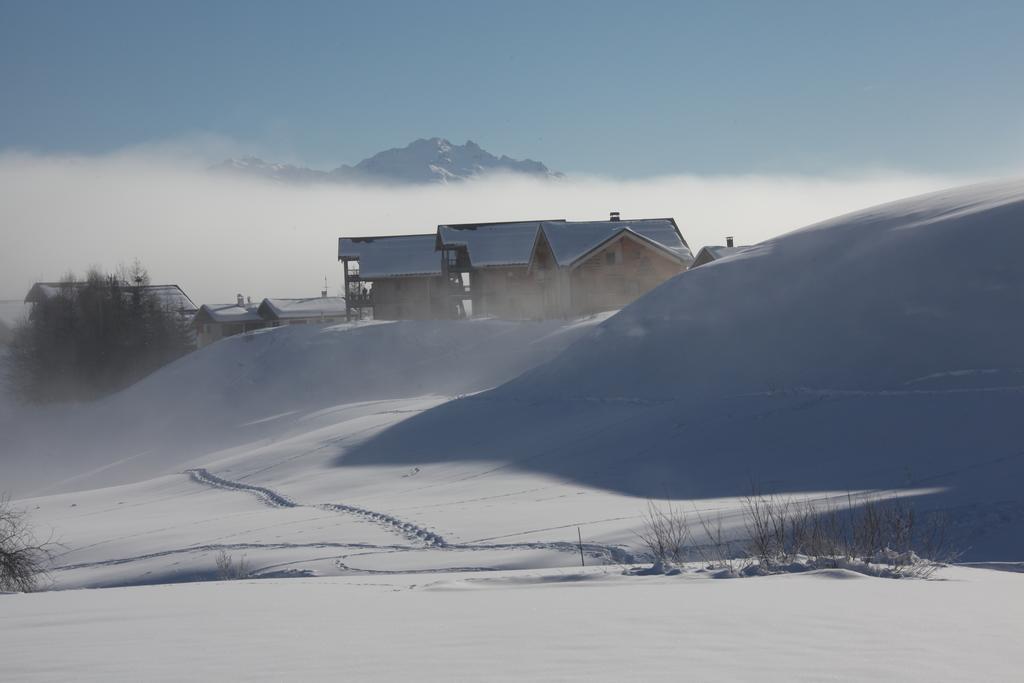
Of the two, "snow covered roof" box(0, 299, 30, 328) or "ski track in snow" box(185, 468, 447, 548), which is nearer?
"ski track in snow" box(185, 468, 447, 548)

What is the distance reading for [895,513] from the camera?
10.7 m

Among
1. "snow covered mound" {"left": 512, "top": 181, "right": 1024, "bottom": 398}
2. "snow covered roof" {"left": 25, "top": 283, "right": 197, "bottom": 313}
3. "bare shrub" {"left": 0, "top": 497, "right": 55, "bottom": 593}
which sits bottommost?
"bare shrub" {"left": 0, "top": 497, "right": 55, "bottom": 593}

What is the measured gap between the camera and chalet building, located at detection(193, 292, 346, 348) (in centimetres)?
8431

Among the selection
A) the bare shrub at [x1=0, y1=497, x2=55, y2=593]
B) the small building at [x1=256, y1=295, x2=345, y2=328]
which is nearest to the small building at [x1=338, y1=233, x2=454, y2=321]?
the small building at [x1=256, y1=295, x2=345, y2=328]

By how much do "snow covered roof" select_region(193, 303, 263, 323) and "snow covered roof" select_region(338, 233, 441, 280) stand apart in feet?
70.3

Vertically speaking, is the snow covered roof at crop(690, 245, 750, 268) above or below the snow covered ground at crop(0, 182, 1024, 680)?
above

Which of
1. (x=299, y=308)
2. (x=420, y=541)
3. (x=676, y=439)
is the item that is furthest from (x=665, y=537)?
(x=299, y=308)

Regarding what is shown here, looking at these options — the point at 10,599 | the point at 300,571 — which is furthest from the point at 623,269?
the point at 10,599

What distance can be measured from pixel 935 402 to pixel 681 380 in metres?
6.28

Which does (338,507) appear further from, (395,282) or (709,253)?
(395,282)

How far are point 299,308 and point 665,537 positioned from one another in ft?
253

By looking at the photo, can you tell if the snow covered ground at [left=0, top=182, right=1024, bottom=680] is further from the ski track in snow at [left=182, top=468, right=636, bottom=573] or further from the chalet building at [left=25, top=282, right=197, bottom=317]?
the chalet building at [left=25, top=282, right=197, bottom=317]

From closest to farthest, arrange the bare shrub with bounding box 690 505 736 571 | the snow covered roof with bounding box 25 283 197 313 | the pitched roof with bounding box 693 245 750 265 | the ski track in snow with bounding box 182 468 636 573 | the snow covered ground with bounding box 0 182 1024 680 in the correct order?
the snow covered ground with bounding box 0 182 1024 680
the bare shrub with bounding box 690 505 736 571
the ski track in snow with bounding box 182 468 636 573
the pitched roof with bounding box 693 245 750 265
the snow covered roof with bounding box 25 283 197 313

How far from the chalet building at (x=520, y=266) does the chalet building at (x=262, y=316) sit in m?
17.3
